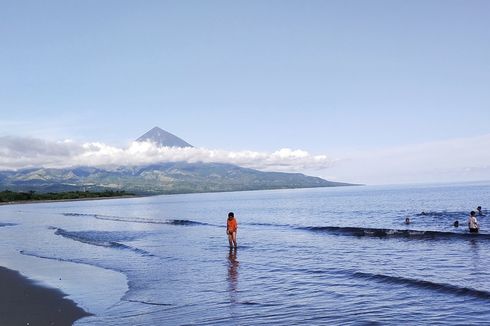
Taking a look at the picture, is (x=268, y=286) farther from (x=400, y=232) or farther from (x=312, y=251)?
(x=400, y=232)

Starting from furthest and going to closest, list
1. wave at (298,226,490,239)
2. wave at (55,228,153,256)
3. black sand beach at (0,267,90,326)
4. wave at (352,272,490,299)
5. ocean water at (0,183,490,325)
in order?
wave at (298,226,490,239) → wave at (55,228,153,256) → wave at (352,272,490,299) → ocean water at (0,183,490,325) → black sand beach at (0,267,90,326)

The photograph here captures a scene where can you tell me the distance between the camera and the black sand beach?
1471cm

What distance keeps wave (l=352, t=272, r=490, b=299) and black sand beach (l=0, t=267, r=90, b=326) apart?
11.5m

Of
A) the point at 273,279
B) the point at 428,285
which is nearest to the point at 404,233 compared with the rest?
the point at 273,279

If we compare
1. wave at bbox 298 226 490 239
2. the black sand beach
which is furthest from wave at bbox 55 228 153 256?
wave at bbox 298 226 490 239

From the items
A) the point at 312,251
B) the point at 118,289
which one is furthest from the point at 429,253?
the point at 118,289

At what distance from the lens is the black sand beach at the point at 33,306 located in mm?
14711

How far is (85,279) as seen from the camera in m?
22.4

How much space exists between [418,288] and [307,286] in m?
4.02

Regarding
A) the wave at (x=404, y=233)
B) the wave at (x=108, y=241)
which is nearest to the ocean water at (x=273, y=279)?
the wave at (x=108, y=241)

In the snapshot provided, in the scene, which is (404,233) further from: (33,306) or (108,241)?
(33,306)

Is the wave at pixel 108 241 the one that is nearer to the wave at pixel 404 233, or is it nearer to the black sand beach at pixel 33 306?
the black sand beach at pixel 33 306

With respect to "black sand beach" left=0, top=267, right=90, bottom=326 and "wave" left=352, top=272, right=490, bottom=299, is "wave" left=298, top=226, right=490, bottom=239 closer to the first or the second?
"wave" left=352, top=272, right=490, bottom=299

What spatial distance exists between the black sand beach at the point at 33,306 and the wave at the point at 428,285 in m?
11.5
